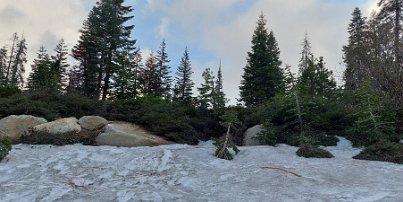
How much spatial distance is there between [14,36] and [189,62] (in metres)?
30.7

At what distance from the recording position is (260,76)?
33.8 meters

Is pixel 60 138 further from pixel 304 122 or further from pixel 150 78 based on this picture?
pixel 150 78

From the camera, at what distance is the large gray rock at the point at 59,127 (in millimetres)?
11741

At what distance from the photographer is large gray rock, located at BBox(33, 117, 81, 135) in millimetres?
11741

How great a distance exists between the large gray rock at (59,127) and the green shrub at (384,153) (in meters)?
8.33

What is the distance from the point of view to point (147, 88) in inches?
1574

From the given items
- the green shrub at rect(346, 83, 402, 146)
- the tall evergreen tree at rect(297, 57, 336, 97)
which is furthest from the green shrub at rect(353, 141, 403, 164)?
the tall evergreen tree at rect(297, 57, 336, 97)

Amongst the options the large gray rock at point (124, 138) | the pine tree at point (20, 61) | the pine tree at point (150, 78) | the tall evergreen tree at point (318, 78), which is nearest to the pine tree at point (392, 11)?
the tall evergreen tree at point (318, 78)

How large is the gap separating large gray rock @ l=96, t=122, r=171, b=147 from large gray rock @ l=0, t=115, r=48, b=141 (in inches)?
99.0

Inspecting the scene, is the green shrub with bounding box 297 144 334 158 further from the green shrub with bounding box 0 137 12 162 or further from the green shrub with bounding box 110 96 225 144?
the green shrub with bounding box 0 137 12 162

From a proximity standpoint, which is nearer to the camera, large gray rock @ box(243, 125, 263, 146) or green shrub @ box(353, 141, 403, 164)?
green shrub @ box(353, 141, 403, 164)

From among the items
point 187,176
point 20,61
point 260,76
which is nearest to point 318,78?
point 260,76

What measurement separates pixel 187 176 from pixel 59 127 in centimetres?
592

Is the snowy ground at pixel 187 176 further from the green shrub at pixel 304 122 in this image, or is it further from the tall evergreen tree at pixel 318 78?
the tall evergreen tree at pixel 318 78
